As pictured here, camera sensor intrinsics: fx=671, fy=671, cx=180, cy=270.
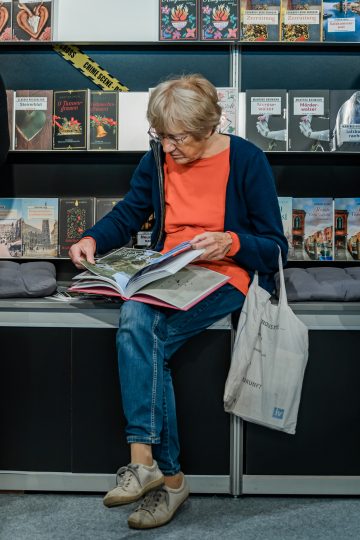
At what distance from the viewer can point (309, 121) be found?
2.81 m

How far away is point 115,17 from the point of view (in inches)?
117

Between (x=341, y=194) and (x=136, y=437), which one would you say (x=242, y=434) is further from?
(x=341, y=194)

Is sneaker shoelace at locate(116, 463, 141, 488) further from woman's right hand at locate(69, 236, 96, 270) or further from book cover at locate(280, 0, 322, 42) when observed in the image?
book cover at locate(280, 0, 322, 42)

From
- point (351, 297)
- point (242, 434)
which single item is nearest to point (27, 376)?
point (242, 434)

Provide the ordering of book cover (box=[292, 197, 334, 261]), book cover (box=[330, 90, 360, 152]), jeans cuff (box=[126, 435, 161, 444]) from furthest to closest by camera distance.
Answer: book cover (box=[292, 197, 334, 261]), book cover (box=[330, 90, 360, 152]), jeans cuff (box=[126, 435, 161, 444])

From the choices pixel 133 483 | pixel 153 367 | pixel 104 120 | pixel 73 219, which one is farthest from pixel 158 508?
pixel 104 120

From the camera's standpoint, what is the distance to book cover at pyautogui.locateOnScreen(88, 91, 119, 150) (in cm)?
286

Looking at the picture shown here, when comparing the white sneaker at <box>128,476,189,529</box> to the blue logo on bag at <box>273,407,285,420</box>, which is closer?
the white sneaker at <box>128,476,189,529</box>

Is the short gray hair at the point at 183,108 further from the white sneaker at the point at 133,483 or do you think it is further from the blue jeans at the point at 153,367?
the white sneaker at the point at 133,483

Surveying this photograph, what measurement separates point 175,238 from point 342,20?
1326 mm

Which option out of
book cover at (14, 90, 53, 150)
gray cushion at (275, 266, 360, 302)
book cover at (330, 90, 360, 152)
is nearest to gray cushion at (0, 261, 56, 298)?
book cover at (14, 90, 53, 150)

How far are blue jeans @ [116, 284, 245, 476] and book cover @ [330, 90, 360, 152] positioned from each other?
3.30 feet

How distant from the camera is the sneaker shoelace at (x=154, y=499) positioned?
2035mm

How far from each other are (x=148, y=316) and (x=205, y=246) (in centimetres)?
27
